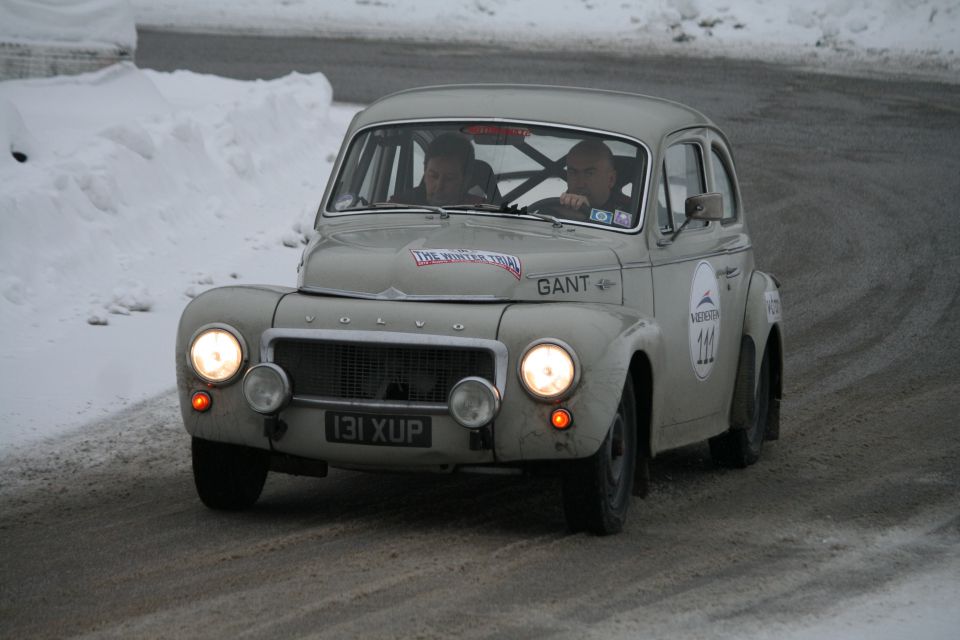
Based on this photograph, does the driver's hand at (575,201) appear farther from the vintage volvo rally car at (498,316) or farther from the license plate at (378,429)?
the license plate at (378,429)

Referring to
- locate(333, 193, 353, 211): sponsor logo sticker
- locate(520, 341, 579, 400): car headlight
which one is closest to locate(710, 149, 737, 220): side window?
locate(333, 193, 353, 211): sponsor logo sticker

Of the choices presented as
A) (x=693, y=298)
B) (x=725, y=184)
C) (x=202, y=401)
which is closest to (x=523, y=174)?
(x=693, y=298)

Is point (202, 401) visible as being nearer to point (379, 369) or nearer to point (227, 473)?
point (227, 473)

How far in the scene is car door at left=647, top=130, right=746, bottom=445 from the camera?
703 centimetres

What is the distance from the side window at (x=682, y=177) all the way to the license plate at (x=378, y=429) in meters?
2.06

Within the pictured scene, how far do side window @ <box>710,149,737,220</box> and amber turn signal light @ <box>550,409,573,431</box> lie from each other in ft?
8.87

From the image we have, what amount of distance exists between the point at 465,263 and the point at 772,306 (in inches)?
106

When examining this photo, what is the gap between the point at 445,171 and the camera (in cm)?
729

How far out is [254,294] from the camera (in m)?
6.33

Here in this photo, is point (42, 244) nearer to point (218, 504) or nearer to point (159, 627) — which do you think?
point (218, 504)

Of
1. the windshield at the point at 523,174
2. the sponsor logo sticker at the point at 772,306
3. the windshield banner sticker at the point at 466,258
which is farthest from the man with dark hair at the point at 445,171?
the sponsor logo sticker at the point at 772,306

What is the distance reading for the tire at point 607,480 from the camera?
6.06 m

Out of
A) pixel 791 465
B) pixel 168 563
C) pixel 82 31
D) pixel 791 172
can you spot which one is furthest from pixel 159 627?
pixel 791 172

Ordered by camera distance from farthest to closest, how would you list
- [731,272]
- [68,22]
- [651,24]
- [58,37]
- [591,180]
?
[651,24], [68,22], [58,37], [731,272], [591,180]
